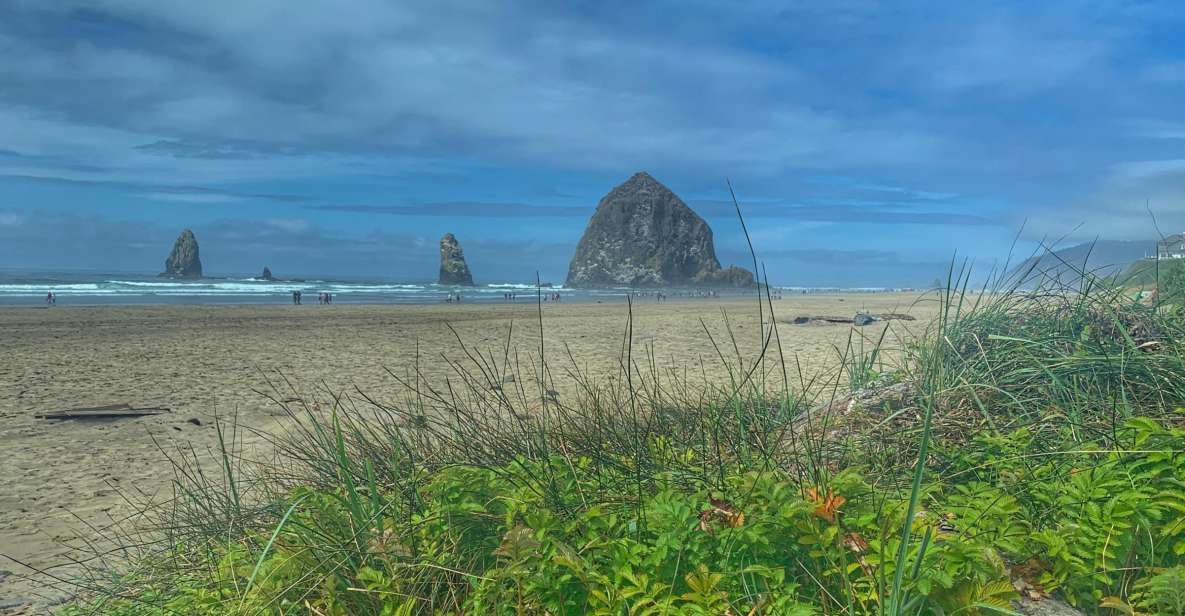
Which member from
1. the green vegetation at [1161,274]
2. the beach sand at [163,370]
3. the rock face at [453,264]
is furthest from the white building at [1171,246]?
the rock face at [453,264]

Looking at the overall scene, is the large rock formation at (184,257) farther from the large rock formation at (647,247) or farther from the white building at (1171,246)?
the white building at (1171,246)

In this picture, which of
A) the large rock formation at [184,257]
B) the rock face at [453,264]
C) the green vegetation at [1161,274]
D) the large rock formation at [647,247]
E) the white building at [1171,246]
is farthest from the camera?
the large rock formation at [647,247]

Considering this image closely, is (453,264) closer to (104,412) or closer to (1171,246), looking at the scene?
(104,412)

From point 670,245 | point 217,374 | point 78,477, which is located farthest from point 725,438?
point 670,245

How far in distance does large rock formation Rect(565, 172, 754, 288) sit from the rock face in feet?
84.8

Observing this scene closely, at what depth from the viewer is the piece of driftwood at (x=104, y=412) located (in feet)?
Answer: 30.4

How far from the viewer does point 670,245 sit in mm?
105438

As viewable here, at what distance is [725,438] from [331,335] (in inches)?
725

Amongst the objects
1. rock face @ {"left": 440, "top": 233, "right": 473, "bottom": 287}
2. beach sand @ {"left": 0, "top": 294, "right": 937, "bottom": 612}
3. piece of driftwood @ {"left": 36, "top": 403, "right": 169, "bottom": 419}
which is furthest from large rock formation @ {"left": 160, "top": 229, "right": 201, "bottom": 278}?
piece of driftwood @ {"left": 36, "top": 403, "right": 169, "bottom": 419}

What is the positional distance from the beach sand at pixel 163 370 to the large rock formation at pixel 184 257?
6290cm

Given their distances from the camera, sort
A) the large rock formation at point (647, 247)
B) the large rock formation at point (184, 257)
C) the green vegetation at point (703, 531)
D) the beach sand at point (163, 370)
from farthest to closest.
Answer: the large rock formation at point (647, 247), the large rock formation at point (184, 257), the beach sand at point (163, 370), the green vegetation at point (703, 531)

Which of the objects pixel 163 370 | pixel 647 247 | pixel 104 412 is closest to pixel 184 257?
pixel 647 247

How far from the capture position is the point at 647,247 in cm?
10425

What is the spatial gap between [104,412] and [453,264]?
71855mm
